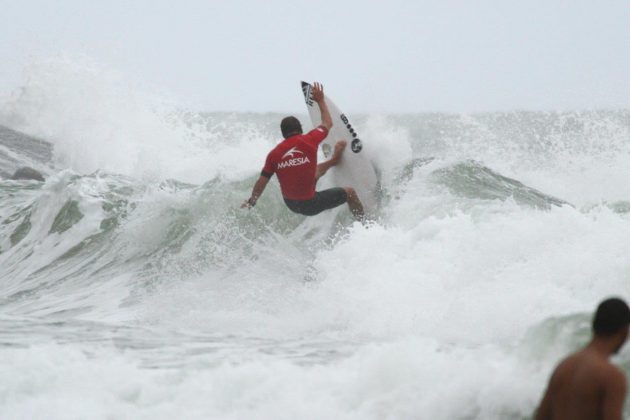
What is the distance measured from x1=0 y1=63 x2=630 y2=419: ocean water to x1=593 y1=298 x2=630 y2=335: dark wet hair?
1.06 metres

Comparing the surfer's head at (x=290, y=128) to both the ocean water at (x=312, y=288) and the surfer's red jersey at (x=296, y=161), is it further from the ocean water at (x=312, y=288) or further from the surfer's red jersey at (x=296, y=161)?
the ocean water at (x=312, y=288)

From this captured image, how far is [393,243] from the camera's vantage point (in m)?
8.77

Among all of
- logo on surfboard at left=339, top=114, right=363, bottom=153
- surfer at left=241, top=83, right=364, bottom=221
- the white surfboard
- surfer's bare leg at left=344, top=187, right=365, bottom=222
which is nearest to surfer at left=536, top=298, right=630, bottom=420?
surfer at left=241, top=83, right=364, bottom=221

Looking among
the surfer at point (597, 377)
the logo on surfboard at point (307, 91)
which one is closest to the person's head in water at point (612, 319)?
the surfer at point (597, 377)

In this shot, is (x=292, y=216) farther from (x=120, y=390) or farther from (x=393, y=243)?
(x=120, y=390)

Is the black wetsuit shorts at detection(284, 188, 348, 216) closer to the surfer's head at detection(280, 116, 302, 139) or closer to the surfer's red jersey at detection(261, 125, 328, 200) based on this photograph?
the surfer's red jersey at detection(261, 125, 328, 200)

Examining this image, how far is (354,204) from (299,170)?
82 cm

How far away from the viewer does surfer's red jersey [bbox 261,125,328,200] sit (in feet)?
29.0

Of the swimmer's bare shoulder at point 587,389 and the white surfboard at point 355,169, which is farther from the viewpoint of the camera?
the white surfboard at point 355,169

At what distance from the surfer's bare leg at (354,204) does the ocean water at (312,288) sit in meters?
0.26

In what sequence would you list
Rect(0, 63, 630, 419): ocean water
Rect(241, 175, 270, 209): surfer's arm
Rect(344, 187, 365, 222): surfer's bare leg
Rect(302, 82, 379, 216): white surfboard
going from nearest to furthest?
1. Rect(0, 63, 630, 419): ocean water
2. Rect(241, 175, 270, 209): surfer's arm
3. Rect(344, 187, 365, 222): surfer's bare leg
4. Rect(302, 82, 379, 216): white surfboard

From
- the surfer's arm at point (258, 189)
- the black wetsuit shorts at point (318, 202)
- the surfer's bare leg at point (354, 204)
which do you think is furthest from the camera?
the surfer's bare leg at point (354, 204)

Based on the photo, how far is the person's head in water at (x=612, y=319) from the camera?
3344 mm

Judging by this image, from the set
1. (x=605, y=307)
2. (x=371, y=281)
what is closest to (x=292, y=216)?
(x=371, y=281)
